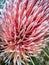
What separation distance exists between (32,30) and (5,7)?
0.19 meters

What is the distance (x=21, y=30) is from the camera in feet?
3.89

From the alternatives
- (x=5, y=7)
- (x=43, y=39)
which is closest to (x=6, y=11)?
(x=5, y=7)

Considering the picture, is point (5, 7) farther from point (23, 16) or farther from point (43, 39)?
point (43, 39)

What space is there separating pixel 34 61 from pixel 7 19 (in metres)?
0.26

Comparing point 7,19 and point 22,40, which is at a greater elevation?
point 7,19

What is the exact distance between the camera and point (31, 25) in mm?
1191

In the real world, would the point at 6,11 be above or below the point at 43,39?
above

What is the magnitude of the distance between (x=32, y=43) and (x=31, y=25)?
9 centimetres

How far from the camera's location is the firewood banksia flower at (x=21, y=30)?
1173 millimetres

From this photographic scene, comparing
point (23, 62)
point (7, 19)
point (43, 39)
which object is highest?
point (7, 19)

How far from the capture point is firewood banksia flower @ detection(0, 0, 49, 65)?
3.85 ft

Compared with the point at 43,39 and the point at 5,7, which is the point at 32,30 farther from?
the point at 5,7

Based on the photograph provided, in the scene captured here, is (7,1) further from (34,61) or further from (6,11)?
(34,61)

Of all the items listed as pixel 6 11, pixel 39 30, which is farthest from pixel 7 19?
pixel 39 30
